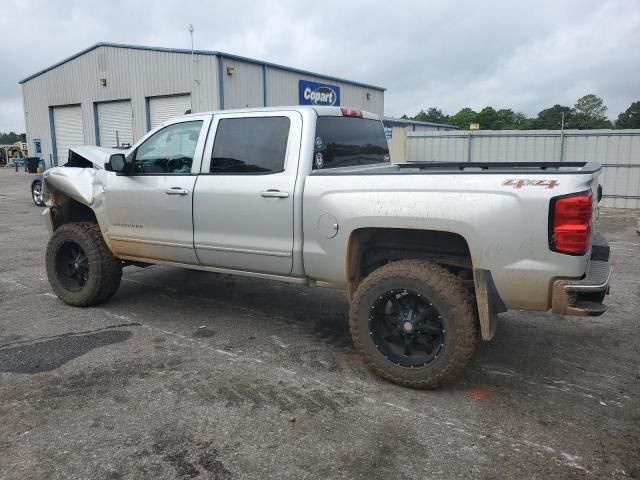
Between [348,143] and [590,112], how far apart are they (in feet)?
263

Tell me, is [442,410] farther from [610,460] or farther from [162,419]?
[162,419]

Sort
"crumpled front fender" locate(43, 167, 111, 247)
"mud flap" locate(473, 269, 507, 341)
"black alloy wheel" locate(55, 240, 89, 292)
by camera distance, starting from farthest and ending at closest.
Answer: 1. "black alloy wheel" locate(55, 240, 89, 292)
2. "crumpled front fender" locate(43, 167, 111, 247)
3. "mud flap" locate(473, 269, 507, 341)

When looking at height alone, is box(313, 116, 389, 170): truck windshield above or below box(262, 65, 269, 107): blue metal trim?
below

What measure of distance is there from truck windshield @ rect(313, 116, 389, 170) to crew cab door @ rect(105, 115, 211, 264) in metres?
1.12

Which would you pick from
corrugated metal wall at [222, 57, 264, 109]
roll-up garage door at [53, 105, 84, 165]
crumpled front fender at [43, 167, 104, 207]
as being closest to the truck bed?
crumpled front fender at [43, 167, 104, 207]

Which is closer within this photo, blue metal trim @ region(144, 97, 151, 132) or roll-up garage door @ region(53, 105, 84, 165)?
blue metal trim @ region(144, 97, 151, 132)

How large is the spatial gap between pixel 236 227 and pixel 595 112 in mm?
81023

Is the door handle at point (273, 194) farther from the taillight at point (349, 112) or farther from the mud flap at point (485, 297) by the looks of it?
the mud flap at point (485, 297)

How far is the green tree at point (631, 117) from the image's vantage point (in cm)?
5756

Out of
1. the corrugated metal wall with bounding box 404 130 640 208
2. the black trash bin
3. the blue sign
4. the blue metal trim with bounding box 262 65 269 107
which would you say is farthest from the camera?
the black trash bin

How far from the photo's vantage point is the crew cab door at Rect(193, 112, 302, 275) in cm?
423

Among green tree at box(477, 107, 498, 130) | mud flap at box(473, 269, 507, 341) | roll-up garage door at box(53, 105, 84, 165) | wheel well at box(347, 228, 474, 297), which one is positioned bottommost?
mud flap at box(473, 269, 507, 341)

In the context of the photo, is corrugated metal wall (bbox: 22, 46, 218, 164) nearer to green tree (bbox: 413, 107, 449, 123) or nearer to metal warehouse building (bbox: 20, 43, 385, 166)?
metal warehouse building (bbox: 20, 43, 385, 166)

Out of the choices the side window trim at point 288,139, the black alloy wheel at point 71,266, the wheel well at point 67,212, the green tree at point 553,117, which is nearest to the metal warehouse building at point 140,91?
the wheel well at point 67,212
